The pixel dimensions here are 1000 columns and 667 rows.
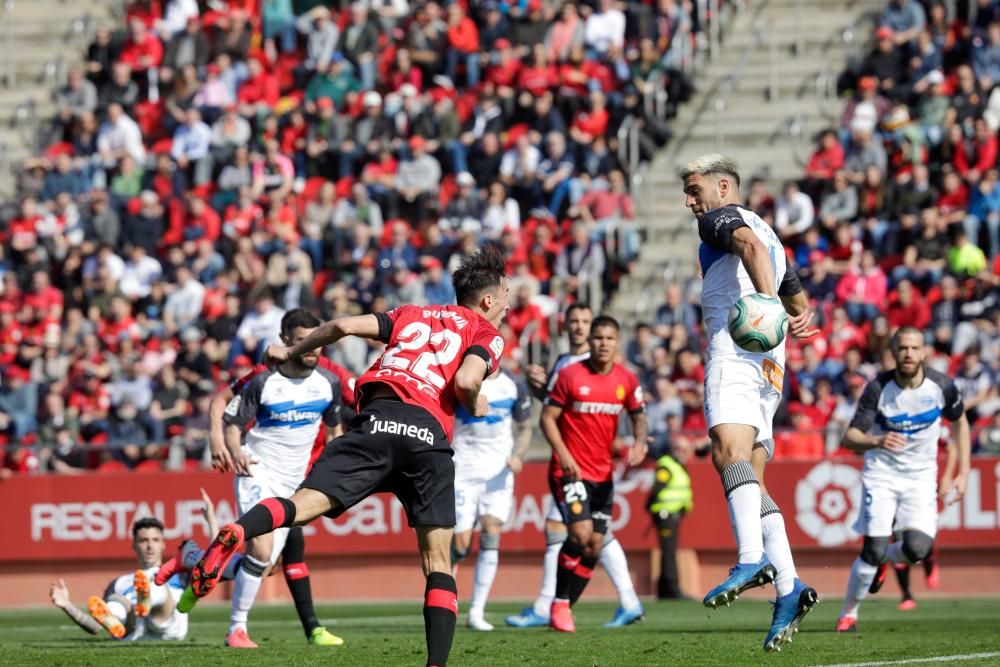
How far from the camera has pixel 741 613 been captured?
17766mm

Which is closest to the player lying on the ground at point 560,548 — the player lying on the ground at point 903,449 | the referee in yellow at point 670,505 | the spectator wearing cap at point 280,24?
the player lying on the ground at point 903,449

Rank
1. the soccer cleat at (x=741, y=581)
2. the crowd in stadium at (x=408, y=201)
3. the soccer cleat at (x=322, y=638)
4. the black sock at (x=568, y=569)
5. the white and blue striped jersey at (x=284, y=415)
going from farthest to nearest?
the crowd in stadium at (x=408, y=201) → the black sock at (x=568, y=569) → the white and blue striped jersey at (x=284, y=415) → the soccer cleat at (x=322, y=638) → the soccer cleat at (x=741, y=581)

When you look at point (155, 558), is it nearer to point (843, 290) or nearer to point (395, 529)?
point (395, 529)

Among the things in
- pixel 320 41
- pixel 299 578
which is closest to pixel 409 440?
pixel 299 578

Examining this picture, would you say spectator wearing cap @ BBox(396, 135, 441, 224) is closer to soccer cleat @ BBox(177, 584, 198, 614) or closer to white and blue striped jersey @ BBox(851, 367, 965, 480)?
white and blue striped jersey @ BBox(851, 367, 965, 480)

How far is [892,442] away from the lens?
1466 centimetres

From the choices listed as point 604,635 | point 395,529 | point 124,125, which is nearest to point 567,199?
point 395,529

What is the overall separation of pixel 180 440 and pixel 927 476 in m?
10.2

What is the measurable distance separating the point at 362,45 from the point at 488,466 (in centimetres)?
1349

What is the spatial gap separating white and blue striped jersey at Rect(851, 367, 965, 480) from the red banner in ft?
17.8

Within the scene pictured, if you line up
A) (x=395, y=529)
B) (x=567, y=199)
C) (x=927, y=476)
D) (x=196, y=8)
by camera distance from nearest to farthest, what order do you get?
(x=927, y=476), (x=395, y=529), (x=567, y=199), (x=196, y=8)

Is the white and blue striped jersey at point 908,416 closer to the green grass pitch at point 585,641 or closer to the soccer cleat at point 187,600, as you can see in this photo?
the green grass pitch at point 585,641

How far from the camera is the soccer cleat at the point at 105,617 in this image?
45.9 ft

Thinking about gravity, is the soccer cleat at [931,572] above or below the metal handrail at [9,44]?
below
